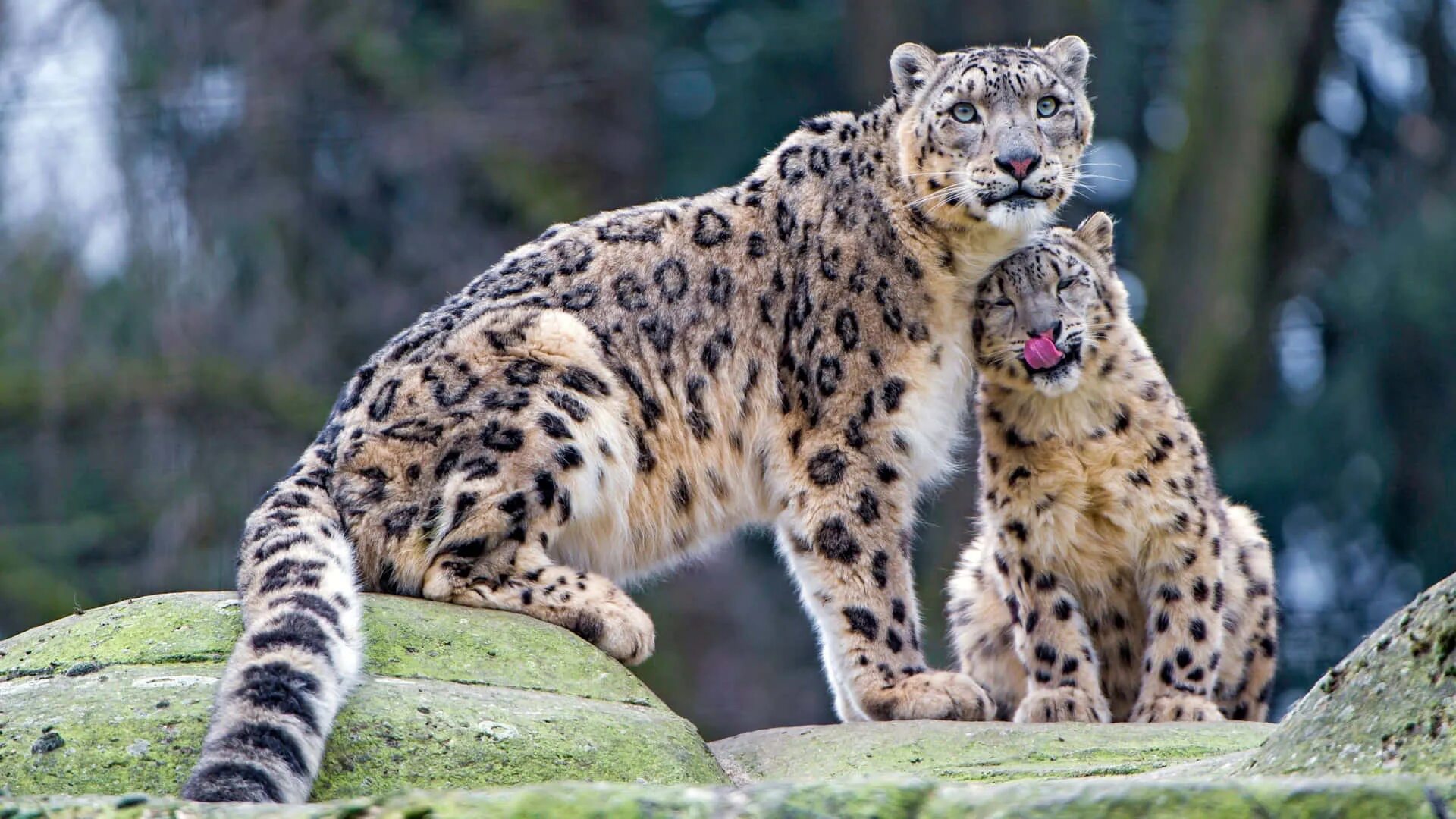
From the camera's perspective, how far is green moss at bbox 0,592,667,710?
552 centimetres

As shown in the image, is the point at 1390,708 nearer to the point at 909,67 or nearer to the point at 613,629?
the point at 613,629

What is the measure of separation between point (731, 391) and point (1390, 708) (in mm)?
3481

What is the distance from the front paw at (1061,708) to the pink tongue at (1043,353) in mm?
1136

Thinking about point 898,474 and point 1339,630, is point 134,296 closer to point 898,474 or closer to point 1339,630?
point 898,474

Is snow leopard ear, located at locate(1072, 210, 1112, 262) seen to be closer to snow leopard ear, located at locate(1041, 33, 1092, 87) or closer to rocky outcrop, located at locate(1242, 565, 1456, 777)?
snow leopard ear, located at locate(1041, 33, 1092, 87)

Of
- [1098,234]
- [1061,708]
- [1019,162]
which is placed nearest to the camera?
[1061,708]

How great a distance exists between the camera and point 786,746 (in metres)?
6.16

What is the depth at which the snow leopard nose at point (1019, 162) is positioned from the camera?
6688 mm

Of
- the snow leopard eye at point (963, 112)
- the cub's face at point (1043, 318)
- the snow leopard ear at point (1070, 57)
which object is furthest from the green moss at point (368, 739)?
the snow leopard ear at point (1070, 57)

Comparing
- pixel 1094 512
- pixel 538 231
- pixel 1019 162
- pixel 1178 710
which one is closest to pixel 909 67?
pixel 1019 162

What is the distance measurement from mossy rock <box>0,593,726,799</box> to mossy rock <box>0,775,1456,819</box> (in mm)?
1547

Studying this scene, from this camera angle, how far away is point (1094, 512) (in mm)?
6844

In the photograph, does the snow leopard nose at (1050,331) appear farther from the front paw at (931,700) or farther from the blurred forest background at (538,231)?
the blurred forest background at (538,231)

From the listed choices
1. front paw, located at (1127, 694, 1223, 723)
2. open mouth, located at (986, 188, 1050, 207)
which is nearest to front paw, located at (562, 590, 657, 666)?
front paw, located at (1127, 694, 1223, 723)
